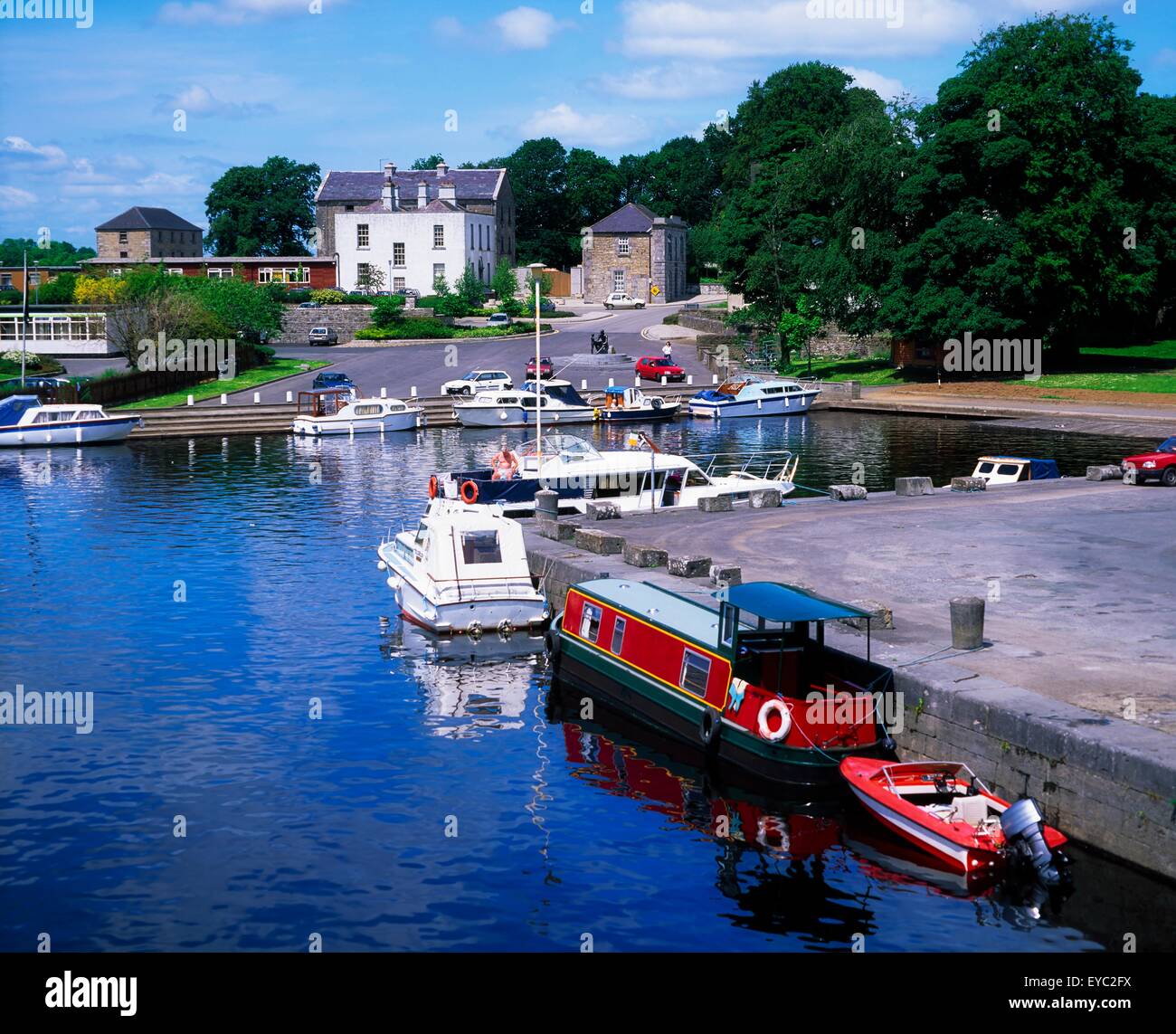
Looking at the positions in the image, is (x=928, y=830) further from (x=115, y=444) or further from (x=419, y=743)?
(x=115, y=444)

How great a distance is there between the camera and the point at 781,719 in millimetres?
23875

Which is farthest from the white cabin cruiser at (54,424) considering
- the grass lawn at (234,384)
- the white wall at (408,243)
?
the white wall at (408,243)

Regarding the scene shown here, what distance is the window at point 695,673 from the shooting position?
25531mm

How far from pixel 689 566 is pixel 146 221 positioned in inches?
5709

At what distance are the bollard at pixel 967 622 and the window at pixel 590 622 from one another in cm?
776

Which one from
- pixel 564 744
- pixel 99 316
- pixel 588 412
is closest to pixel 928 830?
pixel 564 744

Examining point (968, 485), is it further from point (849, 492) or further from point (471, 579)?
point (471, 579)

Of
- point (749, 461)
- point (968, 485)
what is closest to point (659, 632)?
point (968, 485)

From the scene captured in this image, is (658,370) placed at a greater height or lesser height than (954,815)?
greater

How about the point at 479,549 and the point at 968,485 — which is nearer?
the point at 479,549

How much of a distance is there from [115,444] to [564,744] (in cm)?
5221

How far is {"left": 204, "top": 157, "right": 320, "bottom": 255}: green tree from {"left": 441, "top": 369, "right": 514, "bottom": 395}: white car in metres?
98.4
